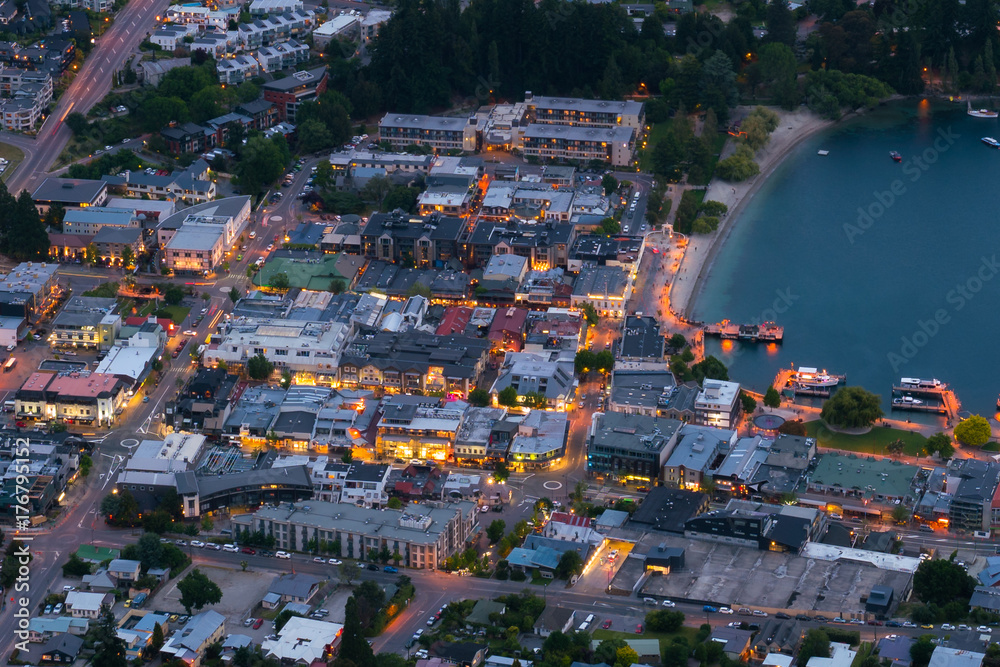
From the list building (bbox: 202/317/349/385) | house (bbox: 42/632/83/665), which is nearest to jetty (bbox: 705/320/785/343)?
building (bbox: 202/317/349/385)

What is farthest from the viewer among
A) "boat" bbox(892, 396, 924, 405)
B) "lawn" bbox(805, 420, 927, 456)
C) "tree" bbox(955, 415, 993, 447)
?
"boat" bbox(892, 396, 924, 405)

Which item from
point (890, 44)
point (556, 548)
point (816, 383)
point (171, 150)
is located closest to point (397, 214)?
point (171, 150)

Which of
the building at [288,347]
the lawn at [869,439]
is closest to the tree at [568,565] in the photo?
the lawn at [869,439]

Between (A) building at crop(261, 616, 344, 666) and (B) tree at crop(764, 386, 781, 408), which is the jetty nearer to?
(B) tree at crop(764, 386, 781, 408)

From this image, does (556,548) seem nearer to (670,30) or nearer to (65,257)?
(65,257)

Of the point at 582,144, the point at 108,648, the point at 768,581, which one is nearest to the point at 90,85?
the point at 582,144

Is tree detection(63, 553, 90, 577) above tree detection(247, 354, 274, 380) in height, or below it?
below

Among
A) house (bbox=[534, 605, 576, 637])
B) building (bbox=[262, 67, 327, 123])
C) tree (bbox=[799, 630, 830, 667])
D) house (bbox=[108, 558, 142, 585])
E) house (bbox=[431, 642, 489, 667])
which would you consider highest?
building (bbox=[262, 67, 327, 123])

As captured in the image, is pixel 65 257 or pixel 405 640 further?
pixel 65 257
